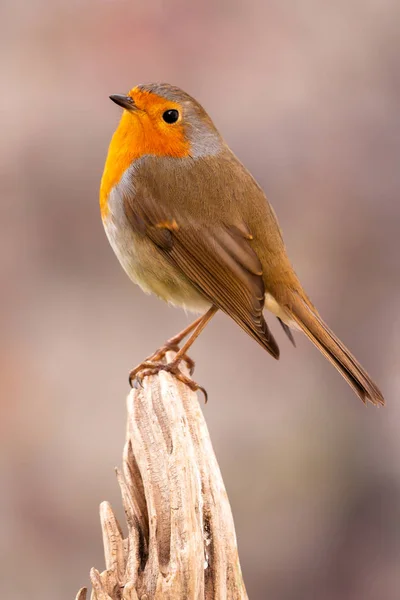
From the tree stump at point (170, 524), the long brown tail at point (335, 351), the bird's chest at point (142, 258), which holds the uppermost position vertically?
the bird's chest at point (142, 258)

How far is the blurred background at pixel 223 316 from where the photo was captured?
484 centimetres

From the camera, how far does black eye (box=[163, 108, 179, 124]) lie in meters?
3.06

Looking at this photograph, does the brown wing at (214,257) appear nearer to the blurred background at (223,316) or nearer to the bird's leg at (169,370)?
the bird's leg at (169,370)

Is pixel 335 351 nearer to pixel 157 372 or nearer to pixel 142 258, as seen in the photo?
pixel 157 372

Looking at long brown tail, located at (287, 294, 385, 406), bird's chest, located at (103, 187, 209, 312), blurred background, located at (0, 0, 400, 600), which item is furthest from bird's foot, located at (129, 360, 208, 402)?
blurred background, located at (0, 0, 400, 600)

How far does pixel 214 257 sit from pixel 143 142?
0.47 meters

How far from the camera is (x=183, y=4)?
575cm

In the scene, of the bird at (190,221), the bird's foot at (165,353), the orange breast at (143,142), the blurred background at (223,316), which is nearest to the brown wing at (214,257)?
the bird at (190,221)

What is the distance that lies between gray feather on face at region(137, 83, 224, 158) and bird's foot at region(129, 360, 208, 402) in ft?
2.42

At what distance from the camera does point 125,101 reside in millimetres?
3006

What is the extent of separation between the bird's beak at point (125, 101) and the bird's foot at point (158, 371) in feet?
2.88

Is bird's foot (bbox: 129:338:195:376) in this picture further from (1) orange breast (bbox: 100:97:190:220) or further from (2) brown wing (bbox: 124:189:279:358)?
(1) orange breast (bbox: 100:97:190:220)

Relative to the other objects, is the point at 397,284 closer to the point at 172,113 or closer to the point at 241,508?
the point at 241,508

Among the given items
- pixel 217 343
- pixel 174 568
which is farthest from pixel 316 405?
pixel 174 568
